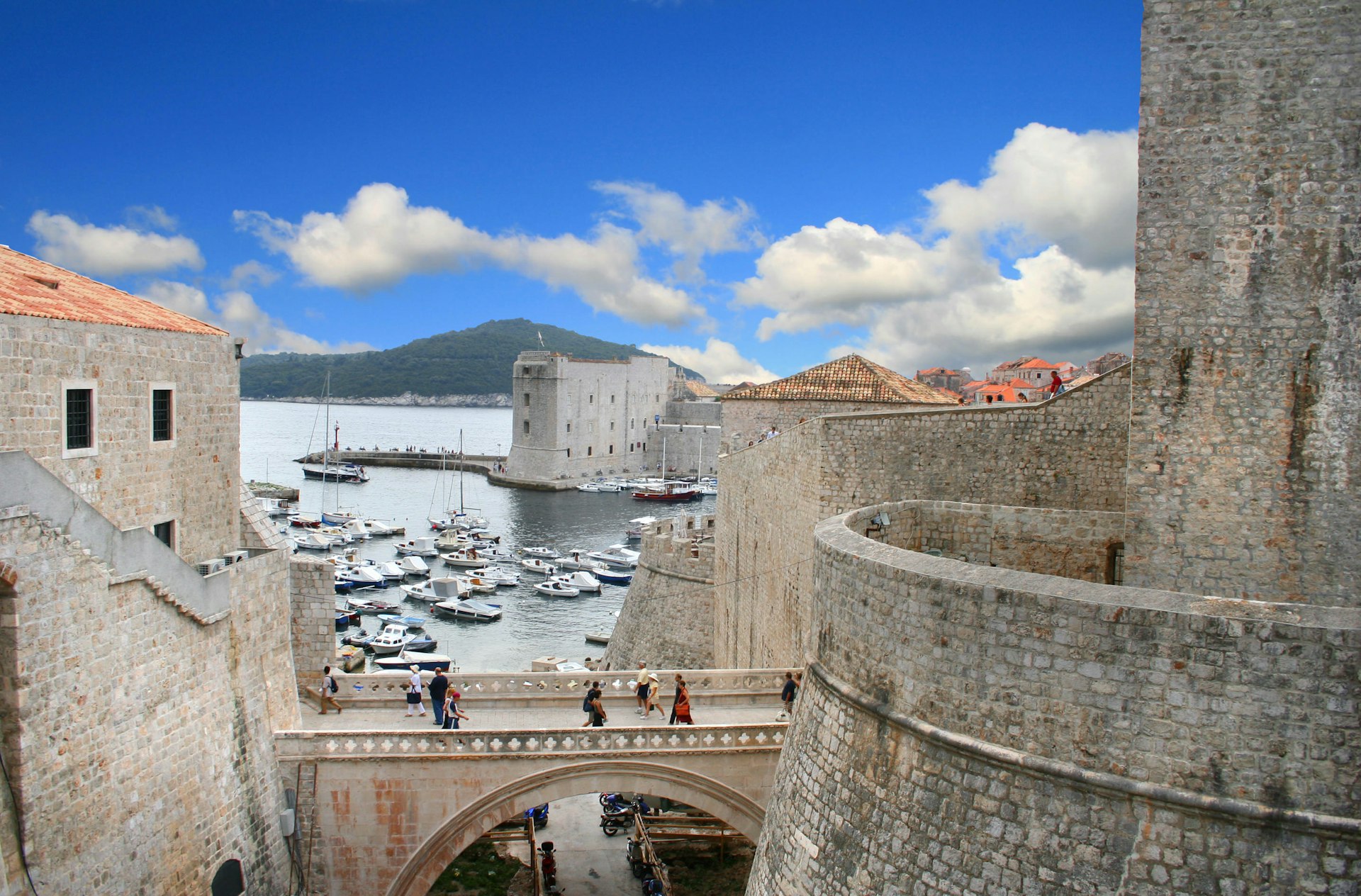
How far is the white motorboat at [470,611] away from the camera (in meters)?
40.2

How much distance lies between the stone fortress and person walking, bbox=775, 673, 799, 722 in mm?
887

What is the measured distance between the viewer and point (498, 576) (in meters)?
46.0

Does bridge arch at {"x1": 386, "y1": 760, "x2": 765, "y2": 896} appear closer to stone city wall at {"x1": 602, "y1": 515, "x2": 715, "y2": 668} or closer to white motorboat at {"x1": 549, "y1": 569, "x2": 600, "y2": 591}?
stone city wall at {"x1": 602, "y1": 515, "x2": 715, "y2": 668}

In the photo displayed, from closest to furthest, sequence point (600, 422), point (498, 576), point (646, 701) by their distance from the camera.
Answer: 1. point (646, 701)
2. point (498, 576)
3. point (600, 422)

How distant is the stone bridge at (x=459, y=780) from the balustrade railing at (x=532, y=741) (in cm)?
1

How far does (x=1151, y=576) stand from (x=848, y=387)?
467 inches

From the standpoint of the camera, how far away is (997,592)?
684cm

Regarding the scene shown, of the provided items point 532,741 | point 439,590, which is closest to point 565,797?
point 532,741

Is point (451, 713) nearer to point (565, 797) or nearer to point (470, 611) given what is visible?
point (565, 797)

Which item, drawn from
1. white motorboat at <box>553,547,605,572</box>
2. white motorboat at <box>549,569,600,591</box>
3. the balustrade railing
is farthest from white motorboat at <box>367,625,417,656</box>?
the balustrade railing

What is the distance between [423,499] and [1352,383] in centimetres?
7218

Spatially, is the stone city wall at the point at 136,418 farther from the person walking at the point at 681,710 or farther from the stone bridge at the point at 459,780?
the person walking at the point at 681,710

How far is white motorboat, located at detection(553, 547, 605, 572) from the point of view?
4878cm

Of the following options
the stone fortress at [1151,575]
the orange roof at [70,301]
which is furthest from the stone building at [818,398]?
the orange roof at [70,301]
